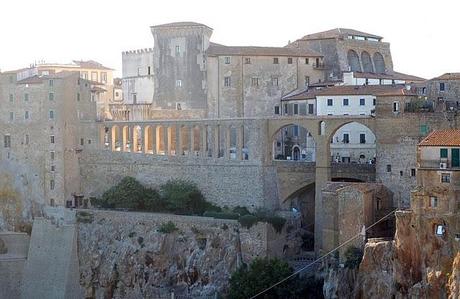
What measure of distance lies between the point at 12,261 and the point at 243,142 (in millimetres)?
16248

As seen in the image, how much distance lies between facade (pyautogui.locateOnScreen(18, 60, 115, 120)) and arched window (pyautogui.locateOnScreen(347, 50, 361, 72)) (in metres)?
17.6

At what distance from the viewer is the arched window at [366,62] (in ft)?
223

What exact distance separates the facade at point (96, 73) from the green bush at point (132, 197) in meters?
7.20

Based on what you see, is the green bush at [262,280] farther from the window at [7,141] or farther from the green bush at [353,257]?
the window at [7,141]

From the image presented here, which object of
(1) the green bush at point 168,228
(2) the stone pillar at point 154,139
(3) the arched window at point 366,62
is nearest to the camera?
(1) the green bush at point 168,228

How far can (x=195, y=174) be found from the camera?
2296 inches

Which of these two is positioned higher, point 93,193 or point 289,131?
point 289,131

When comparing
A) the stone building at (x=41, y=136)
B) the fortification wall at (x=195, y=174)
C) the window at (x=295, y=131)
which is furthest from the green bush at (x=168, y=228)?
the window at (x=295, y=131)

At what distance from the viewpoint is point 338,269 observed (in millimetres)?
47156

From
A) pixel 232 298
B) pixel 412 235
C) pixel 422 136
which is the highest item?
pixel 422 136

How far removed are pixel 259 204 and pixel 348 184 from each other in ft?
26.2

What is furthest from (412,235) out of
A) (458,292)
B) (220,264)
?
(220,264)

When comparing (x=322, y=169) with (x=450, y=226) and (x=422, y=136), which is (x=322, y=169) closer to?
(x=422, y=136)

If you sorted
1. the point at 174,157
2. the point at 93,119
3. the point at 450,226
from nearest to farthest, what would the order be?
the point at 450,226 < the point at 174,157 < the point at 93,119
